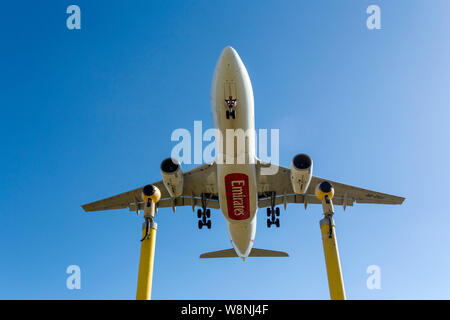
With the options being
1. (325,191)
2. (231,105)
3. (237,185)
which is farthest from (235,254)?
(325,191)

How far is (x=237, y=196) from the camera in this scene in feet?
62.5

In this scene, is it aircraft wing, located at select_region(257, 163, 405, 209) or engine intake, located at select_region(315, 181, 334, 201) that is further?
aircraft wing, located at select_region(257, 163, 405, 209)

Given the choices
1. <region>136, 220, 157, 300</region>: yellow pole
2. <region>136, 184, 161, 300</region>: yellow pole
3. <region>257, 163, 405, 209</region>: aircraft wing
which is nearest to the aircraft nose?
<region>257, 163, 405, 209</region>: aircraft wing

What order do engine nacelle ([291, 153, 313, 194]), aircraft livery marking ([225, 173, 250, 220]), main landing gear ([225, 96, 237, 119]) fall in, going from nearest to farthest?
main landing gear ([225, 96, 237, 119]), engine nacelle ([291, 153, 313, 194]), aircraft livery marking ([225, 173, 250, 220])

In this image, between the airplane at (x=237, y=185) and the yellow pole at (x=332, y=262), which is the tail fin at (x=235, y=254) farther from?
the yellow pole at (x=332, y=262)

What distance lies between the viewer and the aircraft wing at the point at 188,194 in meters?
21.6

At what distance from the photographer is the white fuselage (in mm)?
16156

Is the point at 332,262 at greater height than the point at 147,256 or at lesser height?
lesser

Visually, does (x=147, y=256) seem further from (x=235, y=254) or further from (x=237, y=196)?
(x=235, y=254)

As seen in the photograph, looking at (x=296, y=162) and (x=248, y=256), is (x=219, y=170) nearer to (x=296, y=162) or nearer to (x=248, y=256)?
(x=296, y=162)

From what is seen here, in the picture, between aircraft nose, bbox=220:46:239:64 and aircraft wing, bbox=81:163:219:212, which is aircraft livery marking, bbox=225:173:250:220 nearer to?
aircraft wing, bbox=81:163:219:212

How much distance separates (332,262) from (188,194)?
1421 cm
